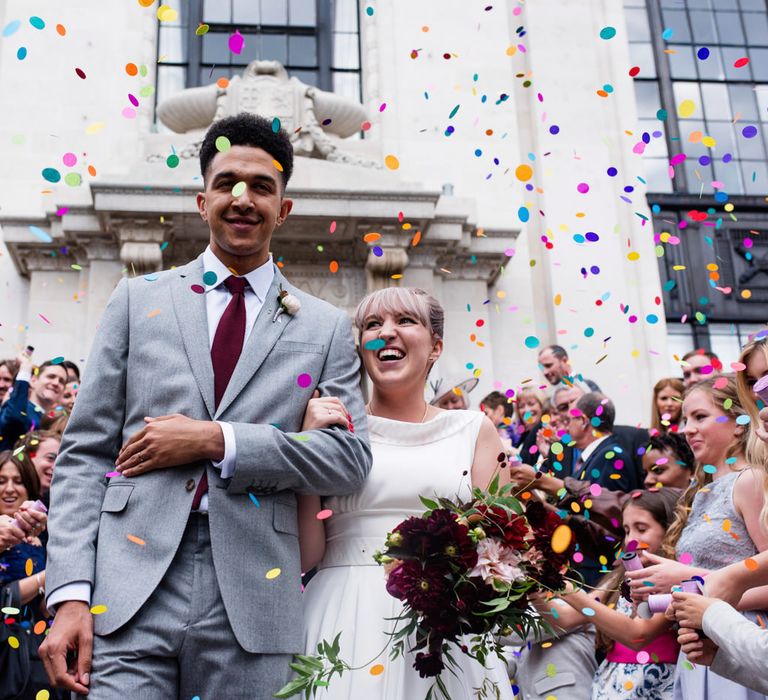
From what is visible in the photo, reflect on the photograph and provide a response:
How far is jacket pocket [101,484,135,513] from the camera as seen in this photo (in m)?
2.49

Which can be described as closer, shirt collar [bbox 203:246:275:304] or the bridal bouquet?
the bridal bouquet

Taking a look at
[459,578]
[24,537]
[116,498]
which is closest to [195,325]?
[116,498]

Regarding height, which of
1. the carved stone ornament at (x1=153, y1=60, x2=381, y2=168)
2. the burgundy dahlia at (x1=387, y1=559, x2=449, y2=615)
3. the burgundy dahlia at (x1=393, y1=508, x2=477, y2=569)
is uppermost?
the carved stone ornament at (x1=153, y1=60, x2=381, y2=168)

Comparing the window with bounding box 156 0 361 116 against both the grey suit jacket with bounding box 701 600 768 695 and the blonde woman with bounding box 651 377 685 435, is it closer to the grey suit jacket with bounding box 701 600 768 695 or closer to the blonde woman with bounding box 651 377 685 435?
the blonde woman with bounding box 651 377 685 435

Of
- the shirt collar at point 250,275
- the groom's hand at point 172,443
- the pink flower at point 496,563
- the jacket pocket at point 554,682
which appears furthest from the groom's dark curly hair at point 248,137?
the jacket pocket at point 554,682

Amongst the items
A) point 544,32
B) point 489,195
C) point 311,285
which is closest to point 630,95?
point 544,32

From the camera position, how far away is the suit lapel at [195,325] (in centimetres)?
263

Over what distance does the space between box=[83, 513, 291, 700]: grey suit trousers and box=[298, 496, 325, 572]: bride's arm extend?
0.44 meters

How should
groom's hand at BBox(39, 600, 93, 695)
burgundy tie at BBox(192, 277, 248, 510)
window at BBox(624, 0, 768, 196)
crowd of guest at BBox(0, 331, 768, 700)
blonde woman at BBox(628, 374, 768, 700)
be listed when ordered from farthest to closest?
1. window at BBox(624, 0, 768, 196)
2. blonde woman at BBox(628, 374, 768, 700)
3. crowd of guest at BBox(0, 331, 768, 700)
4. burgundy tie at BBox(192, 277, 248, 510)
5. groom's hand at BBox(39, 600, 93, 695)

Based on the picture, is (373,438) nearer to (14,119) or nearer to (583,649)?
(583,649)

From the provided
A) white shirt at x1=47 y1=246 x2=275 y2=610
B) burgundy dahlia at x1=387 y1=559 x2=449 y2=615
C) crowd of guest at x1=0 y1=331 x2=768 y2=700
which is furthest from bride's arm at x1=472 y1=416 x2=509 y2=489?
white shirt at x1=47 y1=246 x2=275 y2=610

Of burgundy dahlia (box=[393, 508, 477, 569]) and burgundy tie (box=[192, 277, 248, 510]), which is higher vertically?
burgundy tie (box=[192, 277, 248, 510])

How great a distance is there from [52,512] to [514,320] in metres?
9.25

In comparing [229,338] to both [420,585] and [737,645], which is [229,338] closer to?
[420,585]
